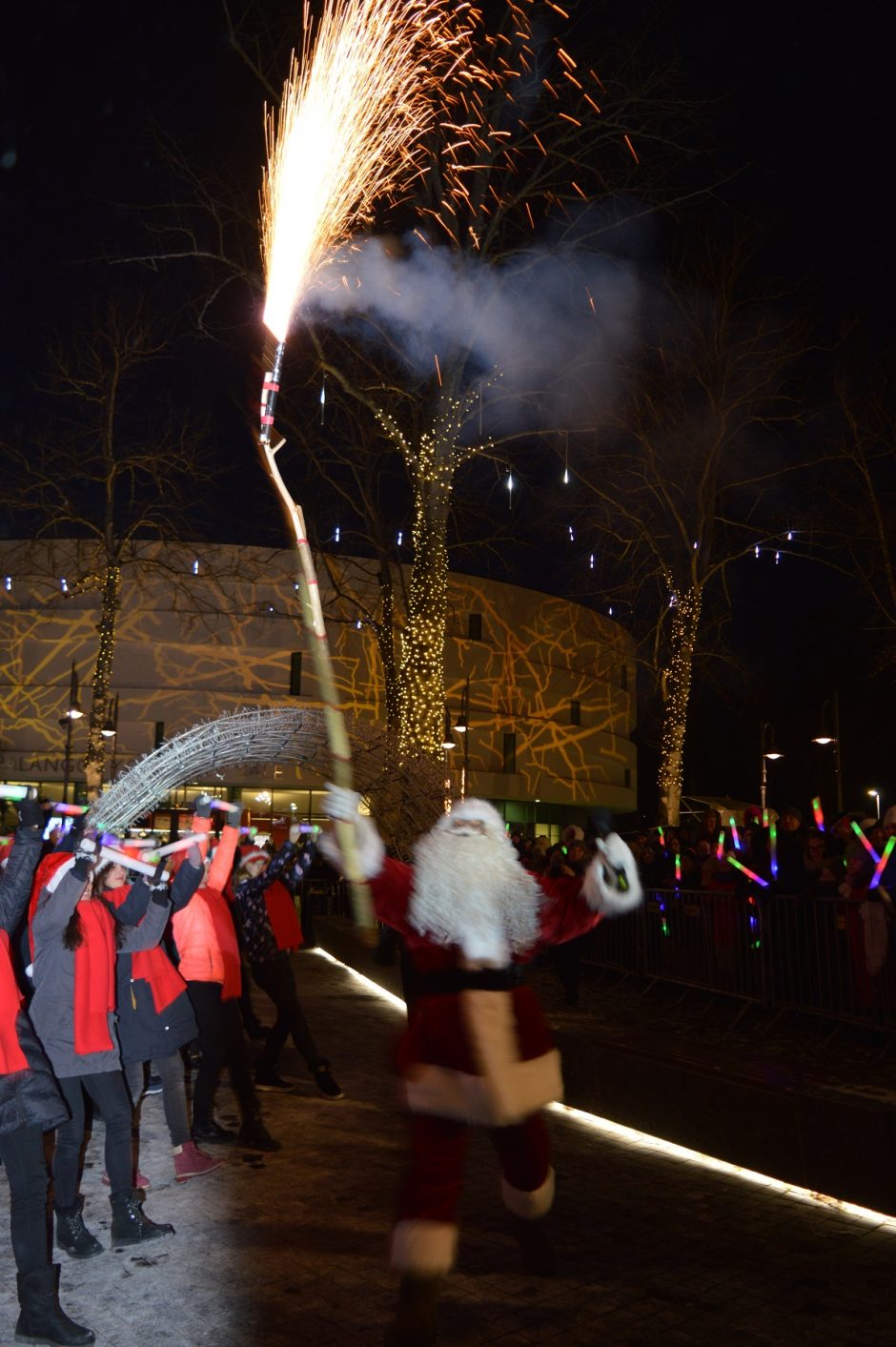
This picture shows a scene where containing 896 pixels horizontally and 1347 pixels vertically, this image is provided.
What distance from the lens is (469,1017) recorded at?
14.8 feet

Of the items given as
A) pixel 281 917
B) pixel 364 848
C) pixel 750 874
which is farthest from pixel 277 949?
pixel 750 874

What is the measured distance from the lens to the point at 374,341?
17.8m

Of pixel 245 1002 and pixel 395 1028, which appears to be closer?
pixel 245 1002

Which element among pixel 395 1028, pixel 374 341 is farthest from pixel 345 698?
pixel 395 1028

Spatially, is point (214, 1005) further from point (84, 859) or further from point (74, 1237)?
point (84, 859)

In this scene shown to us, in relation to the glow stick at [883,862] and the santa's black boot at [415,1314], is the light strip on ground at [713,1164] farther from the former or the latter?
the glow stick at [883,862]

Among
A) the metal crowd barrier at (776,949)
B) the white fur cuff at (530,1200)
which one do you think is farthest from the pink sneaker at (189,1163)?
the metal crowd barrier at (776,949)

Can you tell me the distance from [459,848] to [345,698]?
Answer: 4114 centimetres

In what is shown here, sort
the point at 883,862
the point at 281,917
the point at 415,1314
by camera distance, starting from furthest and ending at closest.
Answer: the point at 883,862 → the point at 281,917 → the point at 415,1314

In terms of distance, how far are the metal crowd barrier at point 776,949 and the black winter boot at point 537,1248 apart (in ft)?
13.5

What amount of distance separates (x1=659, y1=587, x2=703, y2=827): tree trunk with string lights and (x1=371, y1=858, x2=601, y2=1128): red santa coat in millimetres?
15862

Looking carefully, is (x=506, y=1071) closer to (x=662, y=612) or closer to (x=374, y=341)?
(x=374, y=341)

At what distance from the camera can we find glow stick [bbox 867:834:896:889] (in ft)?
28.6

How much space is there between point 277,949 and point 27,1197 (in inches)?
163
